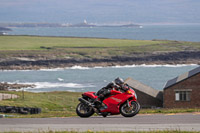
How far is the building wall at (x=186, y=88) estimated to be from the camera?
161 ft

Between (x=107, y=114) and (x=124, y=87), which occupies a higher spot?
(x=124, y=87)

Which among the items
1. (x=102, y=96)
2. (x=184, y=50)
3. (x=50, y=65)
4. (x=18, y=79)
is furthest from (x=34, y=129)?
(x=184, y=50)

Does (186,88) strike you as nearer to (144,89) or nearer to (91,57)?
(144,89)

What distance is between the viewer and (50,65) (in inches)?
6152

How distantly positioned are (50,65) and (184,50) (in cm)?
6495

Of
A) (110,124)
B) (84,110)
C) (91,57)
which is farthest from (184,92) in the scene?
(91,57)

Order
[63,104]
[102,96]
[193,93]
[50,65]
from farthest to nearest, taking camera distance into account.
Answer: [50,65], [63,104], [193,93], [102,96]

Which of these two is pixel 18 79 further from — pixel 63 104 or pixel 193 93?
pixel 193 93

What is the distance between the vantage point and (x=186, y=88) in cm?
4975

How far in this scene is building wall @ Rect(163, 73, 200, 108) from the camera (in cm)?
4912

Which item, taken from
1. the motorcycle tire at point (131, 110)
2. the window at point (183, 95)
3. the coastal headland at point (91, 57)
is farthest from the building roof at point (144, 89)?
the coastal headland at point (91, 57)

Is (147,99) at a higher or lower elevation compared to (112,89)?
lower

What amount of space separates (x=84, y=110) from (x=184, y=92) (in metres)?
32.6

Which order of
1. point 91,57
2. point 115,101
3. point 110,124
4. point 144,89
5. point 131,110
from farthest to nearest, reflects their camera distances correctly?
point 91,57 → point 144,89 → point 131,110 → point 115,101 → point 110,124
